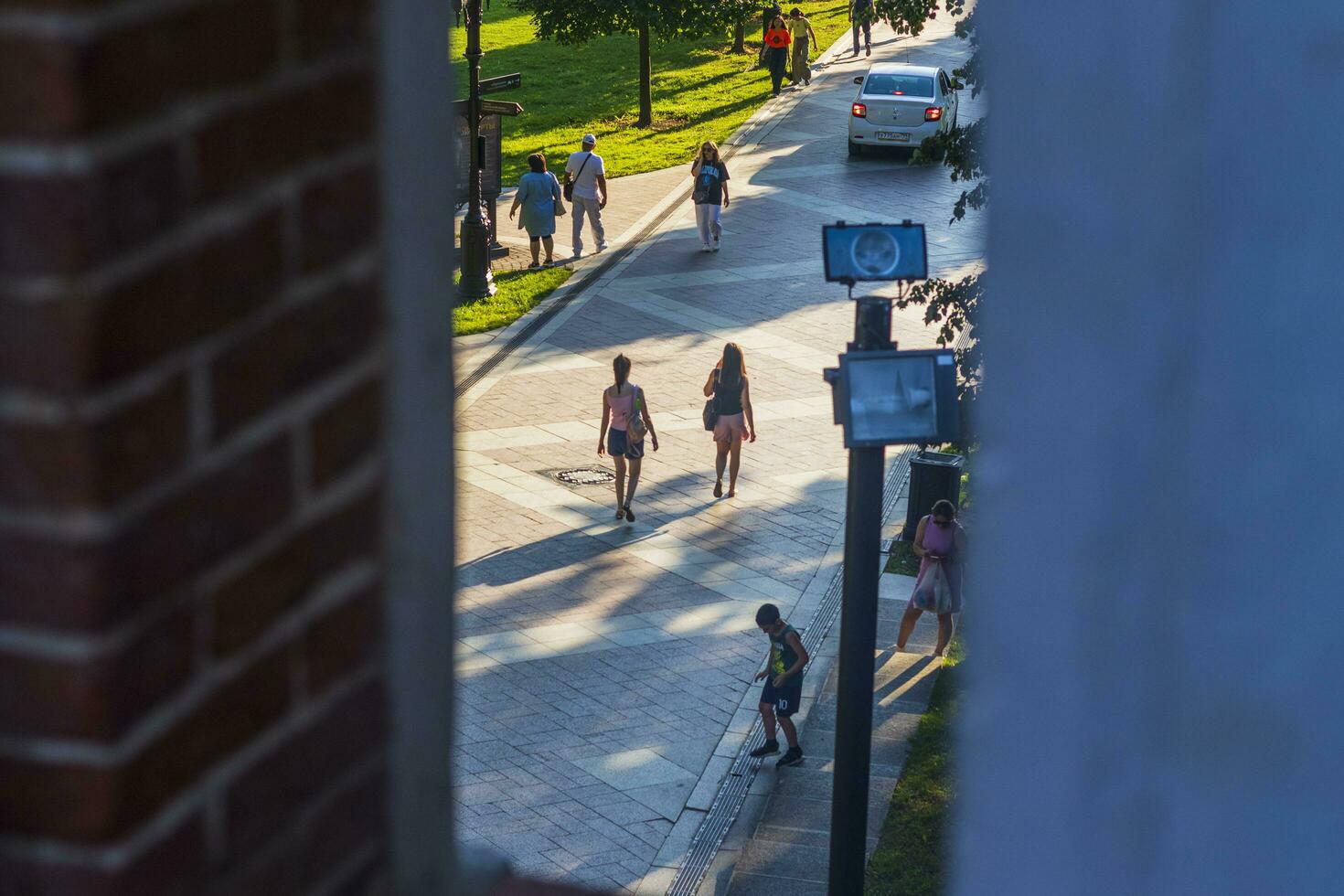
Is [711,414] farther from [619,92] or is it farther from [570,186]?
[619,92]

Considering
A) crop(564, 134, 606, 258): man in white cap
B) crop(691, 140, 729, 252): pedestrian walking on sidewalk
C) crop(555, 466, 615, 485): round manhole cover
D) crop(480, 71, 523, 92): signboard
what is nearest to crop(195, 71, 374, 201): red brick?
crop(555, 466, 615, 485): round manhole cover

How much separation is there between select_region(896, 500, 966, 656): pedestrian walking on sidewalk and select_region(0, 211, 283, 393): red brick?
10607 millimetres

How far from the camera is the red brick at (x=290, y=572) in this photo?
39.5 inches

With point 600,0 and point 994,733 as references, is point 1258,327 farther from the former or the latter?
point 600,0

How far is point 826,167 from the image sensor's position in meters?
26.5

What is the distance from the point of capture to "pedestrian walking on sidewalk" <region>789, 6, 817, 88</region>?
32.8m

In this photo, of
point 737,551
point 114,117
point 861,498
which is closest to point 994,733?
point 114,117

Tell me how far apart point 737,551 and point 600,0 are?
15535 millimetres

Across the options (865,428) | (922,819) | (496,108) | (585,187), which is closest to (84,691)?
(865,428)

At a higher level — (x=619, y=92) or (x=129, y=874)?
(x=129, y=874)

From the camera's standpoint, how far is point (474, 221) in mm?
18812

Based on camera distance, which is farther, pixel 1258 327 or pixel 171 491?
pixel 1258 327

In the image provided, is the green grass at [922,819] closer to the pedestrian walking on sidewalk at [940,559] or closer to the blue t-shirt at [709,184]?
the pedestrian walking on sidewalk at [940,559]

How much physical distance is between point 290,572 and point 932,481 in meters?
12.5
